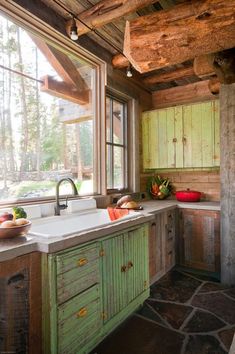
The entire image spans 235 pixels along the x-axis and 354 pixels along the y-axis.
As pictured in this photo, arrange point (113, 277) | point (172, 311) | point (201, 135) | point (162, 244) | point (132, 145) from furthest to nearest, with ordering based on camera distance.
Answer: point (132, 145) → point (201, 135) → point (162, 244) → point (172, 311) → point (113, 277)

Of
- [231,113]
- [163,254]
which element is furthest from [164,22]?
[163,254]

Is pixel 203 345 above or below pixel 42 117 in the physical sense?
below

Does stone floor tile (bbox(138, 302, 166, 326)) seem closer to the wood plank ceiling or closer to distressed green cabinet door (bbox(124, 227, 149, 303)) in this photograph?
distressed green cabinet door (bbox(124, 227, 149, 303))

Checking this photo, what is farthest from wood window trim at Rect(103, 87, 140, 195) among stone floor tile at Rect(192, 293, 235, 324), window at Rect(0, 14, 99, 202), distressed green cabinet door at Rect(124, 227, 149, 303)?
stone floor tile at Rect(192, 293, 235, 324)

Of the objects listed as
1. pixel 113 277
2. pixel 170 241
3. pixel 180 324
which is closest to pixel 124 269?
pixel 113 277

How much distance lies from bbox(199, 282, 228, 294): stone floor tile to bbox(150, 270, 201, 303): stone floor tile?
0.07 meters

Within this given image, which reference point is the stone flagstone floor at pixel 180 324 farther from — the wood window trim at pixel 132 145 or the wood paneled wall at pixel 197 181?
the wood window trim at pixel 132 145

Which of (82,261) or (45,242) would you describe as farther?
(82,261)

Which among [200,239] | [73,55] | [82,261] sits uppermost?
[73,55]

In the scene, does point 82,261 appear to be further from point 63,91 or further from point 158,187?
point 158,187

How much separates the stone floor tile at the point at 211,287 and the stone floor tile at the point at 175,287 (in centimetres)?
7

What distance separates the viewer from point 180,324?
1.94 meters

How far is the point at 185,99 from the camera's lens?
11.7 ft

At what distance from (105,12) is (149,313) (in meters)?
2.67
